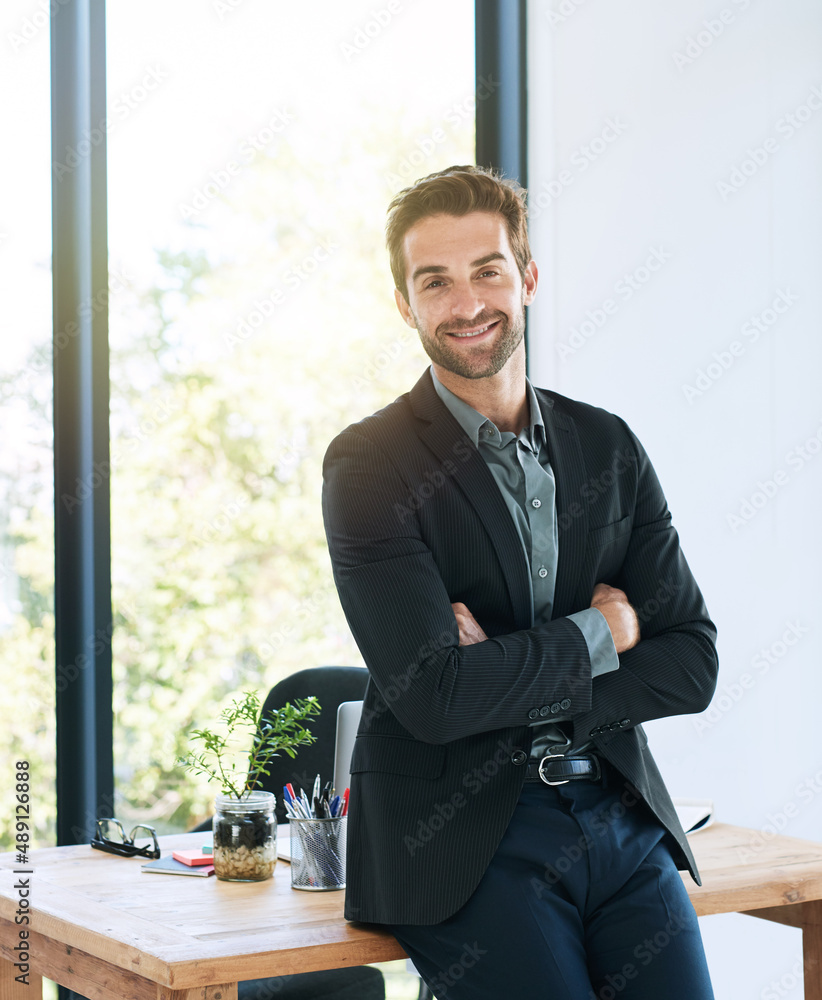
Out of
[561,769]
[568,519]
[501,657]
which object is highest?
[568,519]

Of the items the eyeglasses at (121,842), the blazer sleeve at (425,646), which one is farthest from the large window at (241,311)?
the blazer sleeve at (425,646)

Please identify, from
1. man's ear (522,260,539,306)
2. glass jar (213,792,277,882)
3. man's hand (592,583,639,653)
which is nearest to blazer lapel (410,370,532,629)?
man's hand (592,583,639,653)

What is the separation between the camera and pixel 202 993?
1326 millimetres

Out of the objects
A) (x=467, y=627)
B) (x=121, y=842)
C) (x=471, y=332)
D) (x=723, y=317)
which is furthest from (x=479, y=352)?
(x=723, y=317)

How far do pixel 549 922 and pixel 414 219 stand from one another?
108cm

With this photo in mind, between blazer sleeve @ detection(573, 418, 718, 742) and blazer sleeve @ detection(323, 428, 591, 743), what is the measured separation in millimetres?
73

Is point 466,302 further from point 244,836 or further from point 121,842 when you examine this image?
point 121,842

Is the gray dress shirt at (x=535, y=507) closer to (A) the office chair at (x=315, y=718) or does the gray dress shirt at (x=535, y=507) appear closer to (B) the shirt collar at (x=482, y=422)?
(B) the shirt collar at (x=482, y=422)

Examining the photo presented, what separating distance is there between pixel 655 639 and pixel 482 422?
16.7 inches

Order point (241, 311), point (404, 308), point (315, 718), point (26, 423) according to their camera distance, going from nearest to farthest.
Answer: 1. point (404, 308)
2. point (315, 718)
3. point (26, 423)
4. point (241, 311)

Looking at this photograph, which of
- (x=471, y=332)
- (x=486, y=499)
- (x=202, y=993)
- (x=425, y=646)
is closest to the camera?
(x=202, y=993)

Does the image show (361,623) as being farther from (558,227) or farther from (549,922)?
(558,227)

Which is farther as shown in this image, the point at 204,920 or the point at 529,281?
the point at 529,281

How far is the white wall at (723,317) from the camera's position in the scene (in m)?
3.03
